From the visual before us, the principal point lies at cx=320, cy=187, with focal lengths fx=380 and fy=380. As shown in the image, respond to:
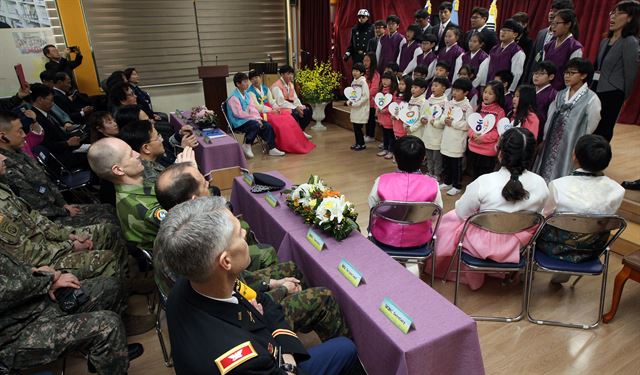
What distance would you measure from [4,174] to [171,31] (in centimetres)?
557

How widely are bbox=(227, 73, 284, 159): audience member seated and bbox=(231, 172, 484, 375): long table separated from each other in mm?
3503

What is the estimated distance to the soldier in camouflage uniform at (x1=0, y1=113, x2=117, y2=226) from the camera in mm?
2584

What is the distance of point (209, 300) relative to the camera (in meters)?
1.18

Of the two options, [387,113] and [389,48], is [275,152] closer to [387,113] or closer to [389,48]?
[387,113]

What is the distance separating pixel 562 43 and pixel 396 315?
364 centimetres

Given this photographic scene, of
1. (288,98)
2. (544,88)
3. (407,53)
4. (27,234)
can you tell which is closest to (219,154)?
(27,234)

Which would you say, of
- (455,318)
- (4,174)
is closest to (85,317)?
(4,174)

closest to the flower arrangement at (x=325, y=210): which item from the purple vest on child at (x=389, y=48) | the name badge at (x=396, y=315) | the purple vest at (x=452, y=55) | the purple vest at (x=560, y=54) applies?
the name badge at (x=396, y=315)

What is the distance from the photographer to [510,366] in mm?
2059

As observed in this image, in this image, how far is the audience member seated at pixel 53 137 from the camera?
3707mm

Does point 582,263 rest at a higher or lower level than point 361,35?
lower

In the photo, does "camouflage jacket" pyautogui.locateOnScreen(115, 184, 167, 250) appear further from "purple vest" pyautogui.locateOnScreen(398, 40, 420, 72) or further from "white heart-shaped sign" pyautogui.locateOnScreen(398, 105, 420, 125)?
"purple vest" pyautogui.locateOnScreen(398, 40, 420, 72)

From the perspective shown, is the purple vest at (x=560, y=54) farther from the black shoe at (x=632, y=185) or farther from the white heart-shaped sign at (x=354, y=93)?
the white heart-shaped sign at (x=354, y=93)

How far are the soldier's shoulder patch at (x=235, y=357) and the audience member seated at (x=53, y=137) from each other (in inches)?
136
